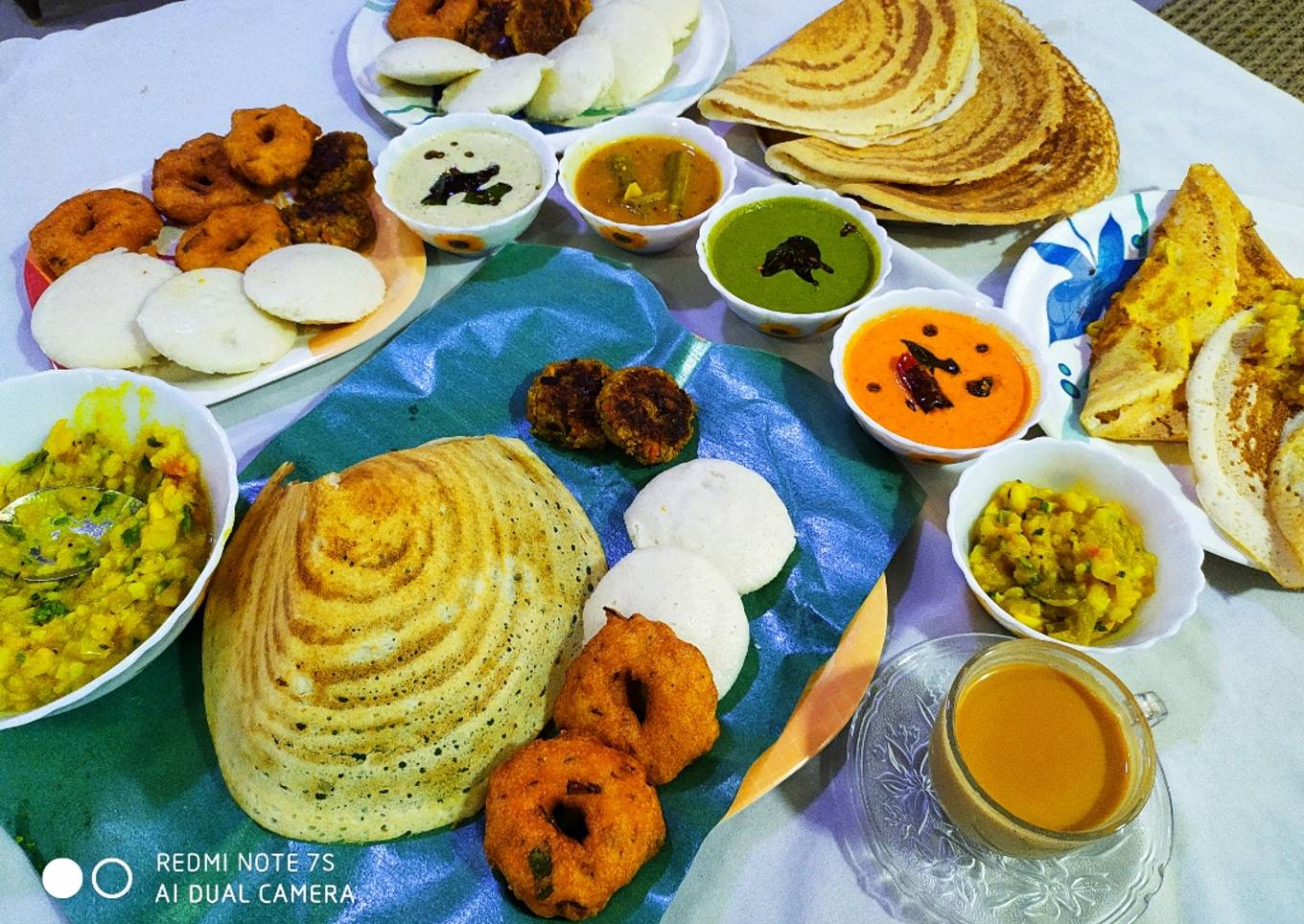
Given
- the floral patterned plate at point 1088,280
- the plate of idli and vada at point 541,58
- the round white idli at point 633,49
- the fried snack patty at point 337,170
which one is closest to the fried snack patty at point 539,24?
the plate of idli and vada at point 541,58

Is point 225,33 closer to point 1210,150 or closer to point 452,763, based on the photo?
point 452,763

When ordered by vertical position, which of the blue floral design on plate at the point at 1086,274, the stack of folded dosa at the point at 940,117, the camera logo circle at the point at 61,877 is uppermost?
the stack of folded dosa at the point at 940,117

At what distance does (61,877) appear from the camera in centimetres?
190

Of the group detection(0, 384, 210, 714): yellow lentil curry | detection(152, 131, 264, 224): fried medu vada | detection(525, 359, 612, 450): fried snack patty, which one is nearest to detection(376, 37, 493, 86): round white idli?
detection(152, 131, 264, 224): fried medu vada

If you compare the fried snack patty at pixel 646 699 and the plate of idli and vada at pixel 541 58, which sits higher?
the plate of idli and vada at pixel 541 58

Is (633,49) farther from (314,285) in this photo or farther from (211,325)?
(211,325)

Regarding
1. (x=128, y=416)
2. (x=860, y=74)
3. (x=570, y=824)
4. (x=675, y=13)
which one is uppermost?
(x=675, y=13)

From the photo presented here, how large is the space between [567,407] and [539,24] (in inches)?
83.5

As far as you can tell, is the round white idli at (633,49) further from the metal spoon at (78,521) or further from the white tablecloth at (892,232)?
the metal spoon at (78,521)

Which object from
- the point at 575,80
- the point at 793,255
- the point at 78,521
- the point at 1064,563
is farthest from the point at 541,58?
the point at 1064,563

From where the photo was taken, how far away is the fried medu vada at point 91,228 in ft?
9.80

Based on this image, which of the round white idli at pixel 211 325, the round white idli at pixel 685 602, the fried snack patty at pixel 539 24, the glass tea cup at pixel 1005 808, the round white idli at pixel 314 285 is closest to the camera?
the glass tea cup at pixel 1005 808

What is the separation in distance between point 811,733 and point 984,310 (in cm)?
150

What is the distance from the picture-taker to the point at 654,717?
192 centimetres
